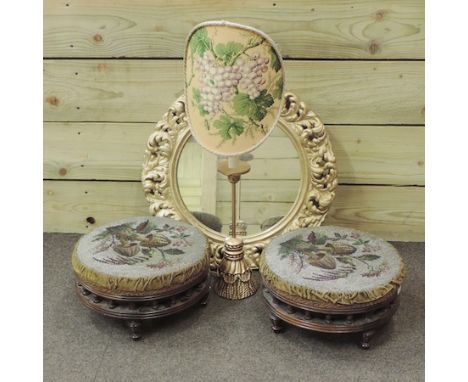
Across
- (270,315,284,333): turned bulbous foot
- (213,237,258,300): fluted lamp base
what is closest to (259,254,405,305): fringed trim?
(270,315,284,333): turned bulbous foot

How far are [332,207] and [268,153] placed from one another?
0.29 m

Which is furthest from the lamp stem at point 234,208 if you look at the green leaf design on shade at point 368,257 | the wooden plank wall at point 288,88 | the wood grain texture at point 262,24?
the wood grain texture at point 262,24

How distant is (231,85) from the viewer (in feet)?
4.27

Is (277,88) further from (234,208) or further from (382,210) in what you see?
(382,210)

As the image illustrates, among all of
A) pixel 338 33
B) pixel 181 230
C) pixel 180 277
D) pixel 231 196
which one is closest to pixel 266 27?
pixel 338 33

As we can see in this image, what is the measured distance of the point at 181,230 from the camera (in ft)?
5.03

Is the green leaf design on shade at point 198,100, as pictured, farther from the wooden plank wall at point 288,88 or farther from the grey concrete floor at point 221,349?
the grey concrete floor at point 221,349

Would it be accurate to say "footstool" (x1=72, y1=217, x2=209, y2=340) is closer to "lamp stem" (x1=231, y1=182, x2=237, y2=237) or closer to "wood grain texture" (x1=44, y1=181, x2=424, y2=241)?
"lamp stem" (x1=231, y1=182, x2=237, y2=237)

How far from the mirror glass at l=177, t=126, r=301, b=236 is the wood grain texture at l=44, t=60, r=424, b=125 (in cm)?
17

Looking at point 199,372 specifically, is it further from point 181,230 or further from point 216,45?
point 216,45

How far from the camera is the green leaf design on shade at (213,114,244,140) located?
133 cm

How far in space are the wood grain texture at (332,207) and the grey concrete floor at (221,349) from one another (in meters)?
0.31

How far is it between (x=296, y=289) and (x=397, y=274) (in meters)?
0.24

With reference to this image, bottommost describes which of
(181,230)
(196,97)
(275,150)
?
(181,230)
